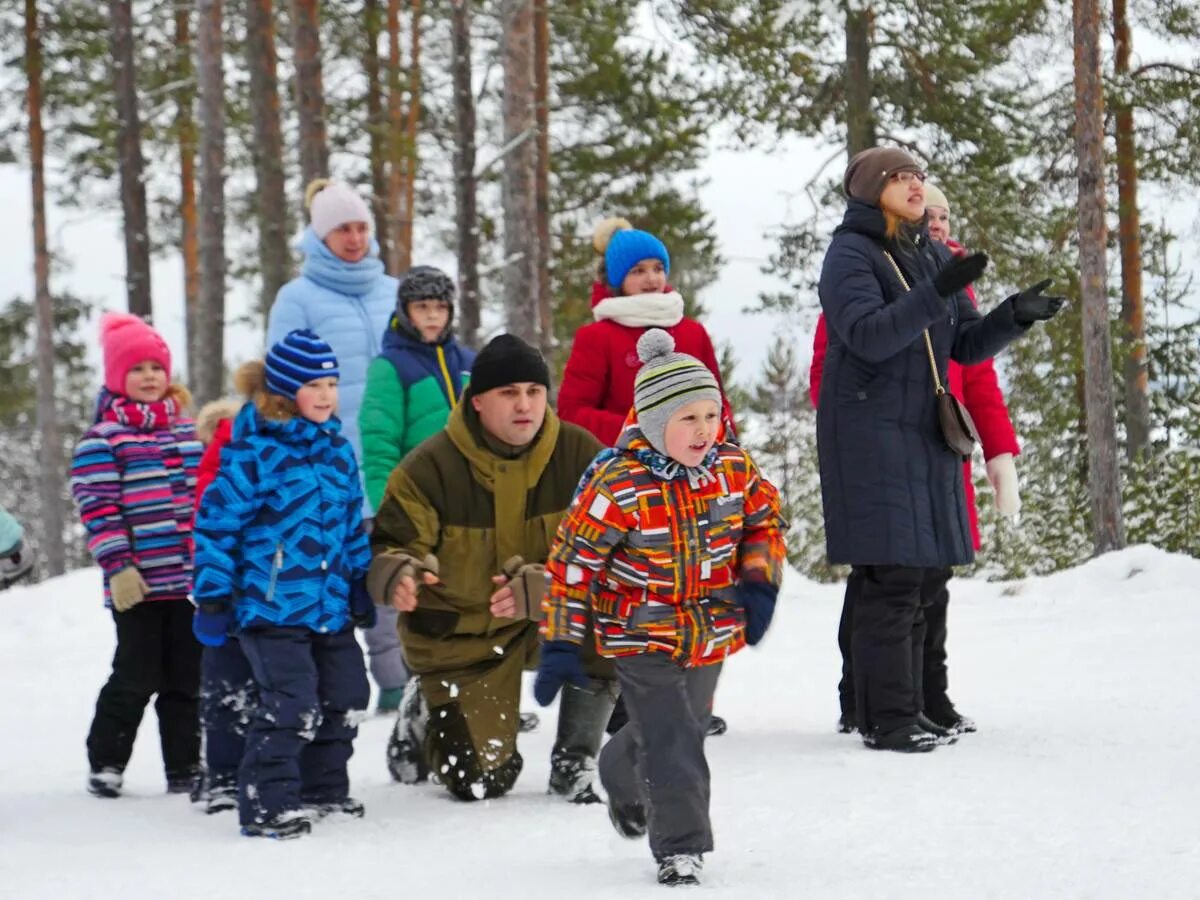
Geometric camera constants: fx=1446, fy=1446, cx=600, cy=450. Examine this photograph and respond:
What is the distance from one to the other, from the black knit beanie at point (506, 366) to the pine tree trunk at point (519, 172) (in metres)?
6.32

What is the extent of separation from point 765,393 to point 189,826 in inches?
865

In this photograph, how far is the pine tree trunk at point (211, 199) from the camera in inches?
640

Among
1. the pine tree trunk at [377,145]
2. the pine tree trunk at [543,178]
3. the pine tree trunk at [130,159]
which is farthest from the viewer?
the pine tree trunk at [377,145]

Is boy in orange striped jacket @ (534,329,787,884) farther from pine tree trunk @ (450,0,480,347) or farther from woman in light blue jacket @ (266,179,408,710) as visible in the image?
pine tree trunk @ (450,0,480,347)

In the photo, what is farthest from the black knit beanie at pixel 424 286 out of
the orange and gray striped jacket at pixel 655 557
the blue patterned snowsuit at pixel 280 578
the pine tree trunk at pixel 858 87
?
the pine tree trunk at pixel 858 87

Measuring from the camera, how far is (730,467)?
3967mm

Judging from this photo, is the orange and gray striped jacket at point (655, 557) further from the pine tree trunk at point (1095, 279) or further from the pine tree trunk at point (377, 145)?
the pine tree trunk at point (377, 145)

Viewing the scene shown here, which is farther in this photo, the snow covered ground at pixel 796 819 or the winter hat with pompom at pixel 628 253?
the winter hat with pompom at pixel 628 253

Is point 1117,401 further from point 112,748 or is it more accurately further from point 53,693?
point 112,748

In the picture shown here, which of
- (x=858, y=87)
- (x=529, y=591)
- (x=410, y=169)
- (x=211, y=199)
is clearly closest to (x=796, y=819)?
(x=529, y=591)

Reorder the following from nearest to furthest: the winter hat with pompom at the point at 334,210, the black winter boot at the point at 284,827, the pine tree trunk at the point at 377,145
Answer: the black winter boot at the point at 284,827 < the winter hat with pompom at the point at 334,210 < the pine tree trunk at the point at 377,145

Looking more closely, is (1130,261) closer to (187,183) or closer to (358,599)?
(187,183)

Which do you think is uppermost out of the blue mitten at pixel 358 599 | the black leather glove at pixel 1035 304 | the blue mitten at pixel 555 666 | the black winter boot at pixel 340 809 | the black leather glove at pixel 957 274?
the black leather glove at pixel 957 274

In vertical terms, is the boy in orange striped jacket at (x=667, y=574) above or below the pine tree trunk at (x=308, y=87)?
below
